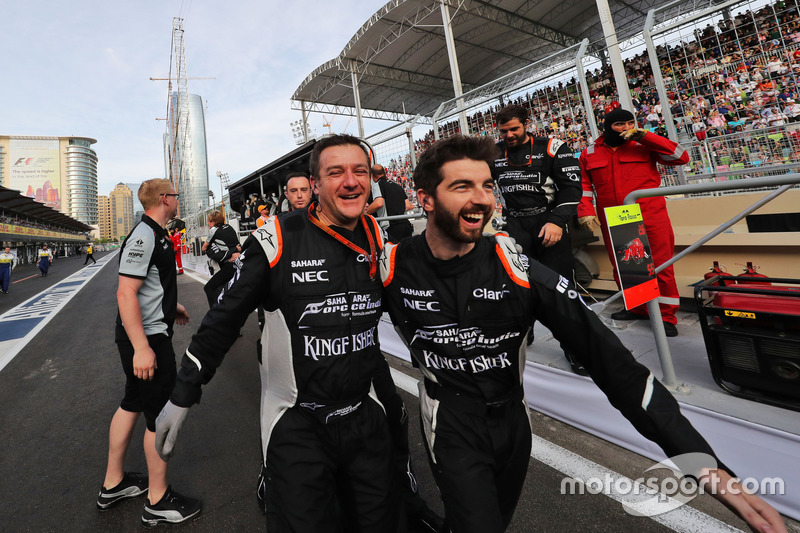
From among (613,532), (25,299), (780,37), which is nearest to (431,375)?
(613,532)

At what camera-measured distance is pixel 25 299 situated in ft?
38.0

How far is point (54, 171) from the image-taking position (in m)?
112

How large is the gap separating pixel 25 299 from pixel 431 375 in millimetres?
15742

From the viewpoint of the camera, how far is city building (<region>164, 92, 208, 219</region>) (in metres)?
44.6

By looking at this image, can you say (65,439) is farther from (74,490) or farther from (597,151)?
(597,151)

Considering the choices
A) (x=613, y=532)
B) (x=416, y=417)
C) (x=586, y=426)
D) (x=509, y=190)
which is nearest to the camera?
(x=613, y=532)

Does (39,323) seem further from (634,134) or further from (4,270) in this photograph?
(634,134)

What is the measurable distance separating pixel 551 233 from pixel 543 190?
492mm

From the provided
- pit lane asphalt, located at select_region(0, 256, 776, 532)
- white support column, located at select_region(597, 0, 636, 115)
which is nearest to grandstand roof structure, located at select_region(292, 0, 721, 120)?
white support column, located at select_region(597, 0, 636, 115)

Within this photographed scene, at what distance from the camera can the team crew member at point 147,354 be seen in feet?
6.66

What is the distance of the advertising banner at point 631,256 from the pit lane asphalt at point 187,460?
1.00 metres

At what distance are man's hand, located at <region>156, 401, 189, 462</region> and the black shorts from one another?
2.87 feet

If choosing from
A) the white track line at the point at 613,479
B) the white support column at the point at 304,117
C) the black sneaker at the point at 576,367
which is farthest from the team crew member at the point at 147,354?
the white support column at the point at 304,117

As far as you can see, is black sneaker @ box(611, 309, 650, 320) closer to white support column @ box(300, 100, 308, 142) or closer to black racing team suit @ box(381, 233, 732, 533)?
black racing team suit @ box(381, 233, 732, 533)
